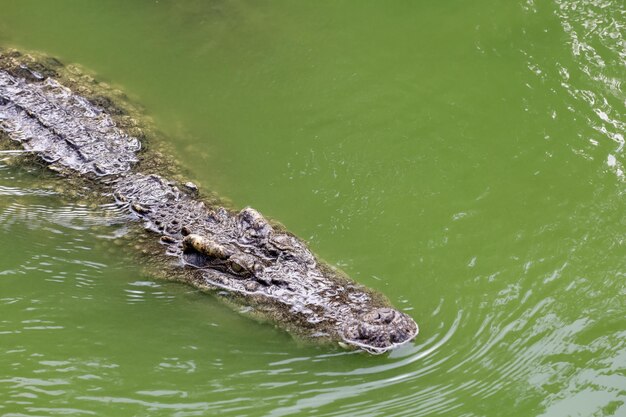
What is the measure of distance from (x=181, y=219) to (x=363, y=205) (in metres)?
1.62

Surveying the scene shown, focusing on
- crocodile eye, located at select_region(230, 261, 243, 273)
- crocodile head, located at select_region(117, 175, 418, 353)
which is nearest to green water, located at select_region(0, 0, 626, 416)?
crocodile head, located at select_region(117, 175, 418, 353)

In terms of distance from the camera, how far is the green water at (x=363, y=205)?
4.70m

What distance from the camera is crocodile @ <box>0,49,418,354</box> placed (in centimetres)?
498

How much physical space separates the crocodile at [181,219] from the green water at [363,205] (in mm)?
188

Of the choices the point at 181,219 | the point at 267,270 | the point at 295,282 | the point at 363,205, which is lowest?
the point at 295,282

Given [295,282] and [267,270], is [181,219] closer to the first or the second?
[267,270]

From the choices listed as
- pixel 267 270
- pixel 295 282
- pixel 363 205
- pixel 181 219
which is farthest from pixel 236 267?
pixel 363 205

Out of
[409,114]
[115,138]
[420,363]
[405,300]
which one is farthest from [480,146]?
[115,138]

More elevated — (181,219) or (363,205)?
(181,219)

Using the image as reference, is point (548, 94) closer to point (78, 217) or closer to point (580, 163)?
point (580, 163)

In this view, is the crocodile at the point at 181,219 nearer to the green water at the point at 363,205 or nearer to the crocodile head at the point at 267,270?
the crocodile head at the point at 267,270

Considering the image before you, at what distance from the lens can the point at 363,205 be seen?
6195 millimetres

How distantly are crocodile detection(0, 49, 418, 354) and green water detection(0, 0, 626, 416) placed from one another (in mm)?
188

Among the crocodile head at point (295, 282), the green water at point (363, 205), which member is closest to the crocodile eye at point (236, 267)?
the crocodile head at point (295, 282)
